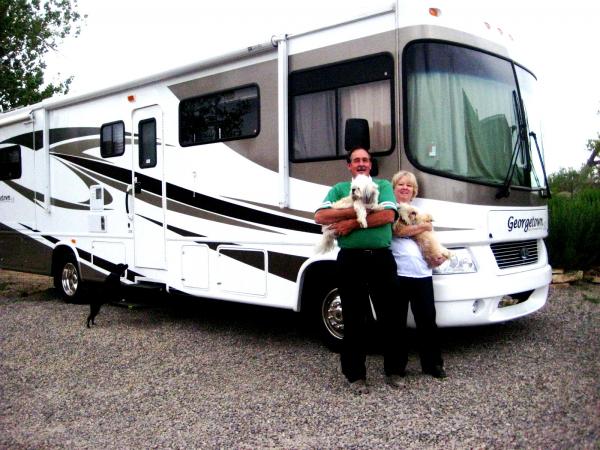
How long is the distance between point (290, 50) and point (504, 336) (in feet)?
10.9

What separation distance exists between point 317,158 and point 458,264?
148 centimetres

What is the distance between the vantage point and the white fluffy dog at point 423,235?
451cm

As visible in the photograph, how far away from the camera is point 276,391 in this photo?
4.58 metres

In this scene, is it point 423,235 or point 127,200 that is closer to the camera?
point 423,235

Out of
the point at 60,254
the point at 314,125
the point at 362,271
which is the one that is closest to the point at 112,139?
the point at 60,254

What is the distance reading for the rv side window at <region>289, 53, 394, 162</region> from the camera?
4945mm

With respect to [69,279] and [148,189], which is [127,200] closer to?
[148,189]

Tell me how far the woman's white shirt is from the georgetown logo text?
3.23 ft

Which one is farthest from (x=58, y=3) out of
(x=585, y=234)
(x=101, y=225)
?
(x=585, y=234)

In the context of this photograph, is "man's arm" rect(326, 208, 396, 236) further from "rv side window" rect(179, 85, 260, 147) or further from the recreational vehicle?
"rv side window" rect(179, 85, 260, 147)

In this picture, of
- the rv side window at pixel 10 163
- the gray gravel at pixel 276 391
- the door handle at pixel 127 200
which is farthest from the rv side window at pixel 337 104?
the rv side window at pixel 10 163

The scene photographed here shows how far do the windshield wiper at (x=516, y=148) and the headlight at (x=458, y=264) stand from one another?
0.58 meters

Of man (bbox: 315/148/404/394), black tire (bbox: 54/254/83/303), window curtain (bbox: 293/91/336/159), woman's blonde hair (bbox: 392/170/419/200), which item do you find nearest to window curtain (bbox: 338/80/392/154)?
window curtain (bbox: 293/91/336/159)

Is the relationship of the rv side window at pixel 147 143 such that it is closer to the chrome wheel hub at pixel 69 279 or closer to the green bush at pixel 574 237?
the chrome wheel hub at pixel 69 279
